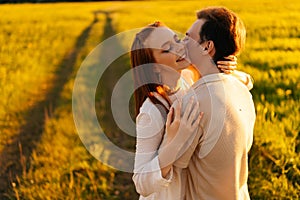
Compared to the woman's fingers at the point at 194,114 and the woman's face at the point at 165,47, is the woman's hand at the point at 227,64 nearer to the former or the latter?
the woman's face at the point at 165,47

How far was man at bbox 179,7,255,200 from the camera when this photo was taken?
2967 mm

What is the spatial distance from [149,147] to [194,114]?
0.93 feet

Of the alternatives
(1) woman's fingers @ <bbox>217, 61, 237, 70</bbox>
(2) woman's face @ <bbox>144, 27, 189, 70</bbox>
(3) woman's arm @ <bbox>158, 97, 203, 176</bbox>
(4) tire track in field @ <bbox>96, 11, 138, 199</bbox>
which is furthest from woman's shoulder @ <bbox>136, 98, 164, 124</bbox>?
(4) tire track in field @ <bbox>96, 11, 138, 199</bbox>

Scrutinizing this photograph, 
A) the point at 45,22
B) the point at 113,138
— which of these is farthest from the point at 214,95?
the point at 45,22

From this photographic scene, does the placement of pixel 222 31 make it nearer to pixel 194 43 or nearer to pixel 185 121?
pixel 194 43

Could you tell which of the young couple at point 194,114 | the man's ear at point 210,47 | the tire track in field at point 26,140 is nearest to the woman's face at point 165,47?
the young couple at point 194,114

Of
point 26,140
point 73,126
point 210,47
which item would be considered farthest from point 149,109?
point 73,126

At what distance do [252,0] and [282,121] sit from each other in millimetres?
21167

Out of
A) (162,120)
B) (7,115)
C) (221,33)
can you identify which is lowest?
(7,115)

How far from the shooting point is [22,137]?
25.7 ft

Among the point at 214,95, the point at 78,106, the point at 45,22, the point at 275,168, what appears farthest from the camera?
the point at 45,22

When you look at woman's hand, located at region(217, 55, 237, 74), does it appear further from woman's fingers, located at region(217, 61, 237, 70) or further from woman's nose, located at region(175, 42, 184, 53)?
woman's nose, located at region(175, 42, 184, 53)

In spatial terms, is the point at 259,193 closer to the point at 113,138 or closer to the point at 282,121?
the point at 282,121

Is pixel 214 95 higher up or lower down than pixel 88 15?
higher up
